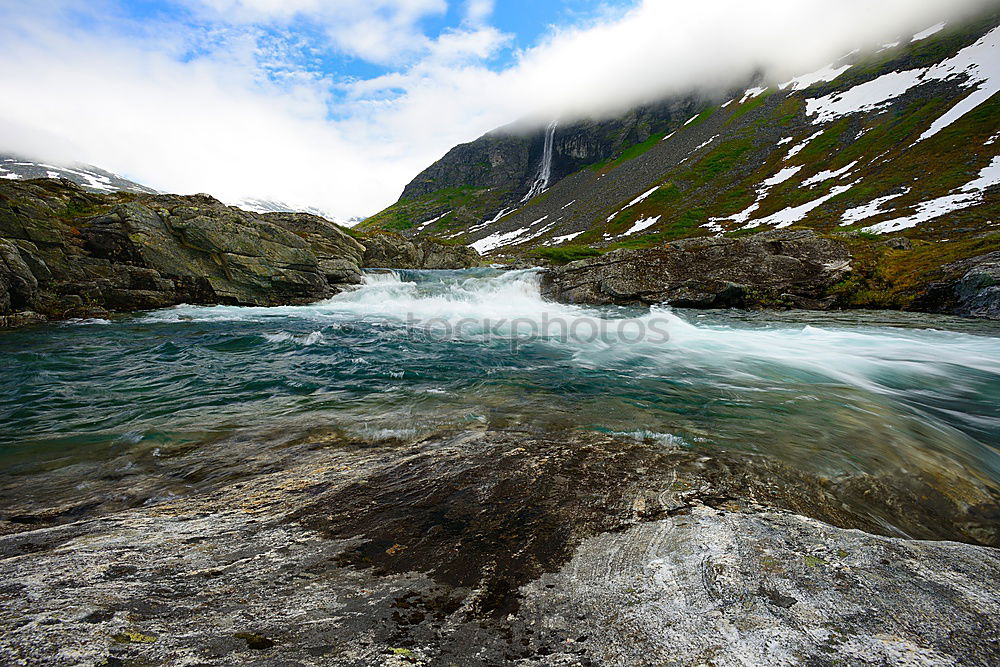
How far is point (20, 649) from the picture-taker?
4.68ft

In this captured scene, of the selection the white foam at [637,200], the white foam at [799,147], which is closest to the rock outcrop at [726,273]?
the white foam at [637,200]

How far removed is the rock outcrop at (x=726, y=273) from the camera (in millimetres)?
18703

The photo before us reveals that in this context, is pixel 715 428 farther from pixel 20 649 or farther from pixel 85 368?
pixel 85 368

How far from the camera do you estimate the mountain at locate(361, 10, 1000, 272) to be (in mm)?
52906

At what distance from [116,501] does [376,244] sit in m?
43.8

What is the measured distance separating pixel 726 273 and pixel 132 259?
27841 millimetres

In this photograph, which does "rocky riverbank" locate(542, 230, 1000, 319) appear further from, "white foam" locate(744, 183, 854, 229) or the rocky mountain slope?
"white foam" locate(744, 183, 854, 229)

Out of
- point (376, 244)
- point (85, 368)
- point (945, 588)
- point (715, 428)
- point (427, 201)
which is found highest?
point (427, 201)

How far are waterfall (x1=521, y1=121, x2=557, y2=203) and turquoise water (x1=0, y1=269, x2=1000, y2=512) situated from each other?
155253 mm

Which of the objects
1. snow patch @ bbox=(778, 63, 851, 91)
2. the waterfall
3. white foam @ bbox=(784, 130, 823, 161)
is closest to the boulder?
white foam @ bbox=(784, 130, 823, 161)

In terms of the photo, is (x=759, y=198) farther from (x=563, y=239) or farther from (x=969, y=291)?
(x=969, y=291)

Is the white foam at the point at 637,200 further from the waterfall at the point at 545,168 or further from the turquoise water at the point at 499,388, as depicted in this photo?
the turquoise water at the point at 499,388

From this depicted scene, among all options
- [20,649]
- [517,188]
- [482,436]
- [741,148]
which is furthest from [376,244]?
[517,188]

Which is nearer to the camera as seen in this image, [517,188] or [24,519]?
[24,519]
